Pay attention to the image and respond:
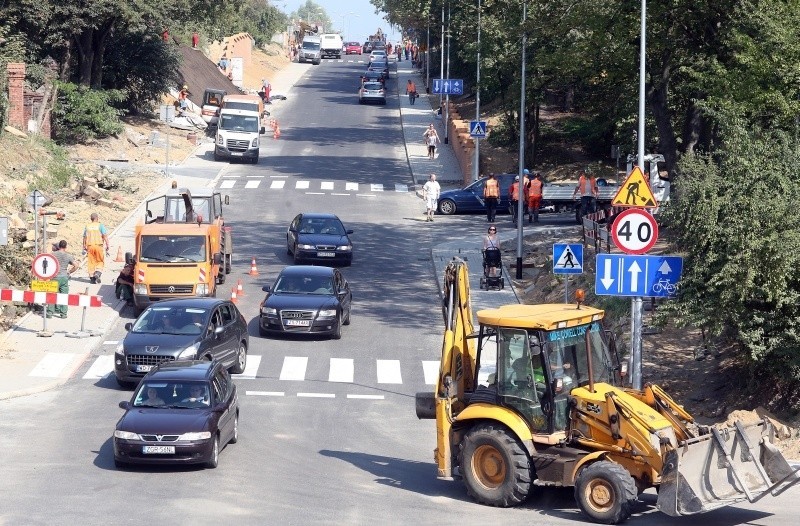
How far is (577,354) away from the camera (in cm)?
1480

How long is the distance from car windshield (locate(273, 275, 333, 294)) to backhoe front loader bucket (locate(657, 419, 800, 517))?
633 inches

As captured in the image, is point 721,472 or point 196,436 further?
point 196,436

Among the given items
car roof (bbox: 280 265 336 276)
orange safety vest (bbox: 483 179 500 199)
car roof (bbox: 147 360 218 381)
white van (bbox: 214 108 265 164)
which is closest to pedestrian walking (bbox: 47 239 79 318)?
car roof (bbox: 280 265 336 276)

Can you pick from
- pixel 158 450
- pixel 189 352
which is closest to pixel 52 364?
pixel 189 352

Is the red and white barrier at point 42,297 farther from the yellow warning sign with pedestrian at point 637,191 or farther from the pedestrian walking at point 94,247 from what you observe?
the yellow warning sign with pedestrian at point 637,191

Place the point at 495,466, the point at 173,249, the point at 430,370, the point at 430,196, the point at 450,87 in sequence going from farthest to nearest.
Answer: the point at 450,87, the point at 430,196, the point at 173,249, the point at 430,370, the point at 495,466

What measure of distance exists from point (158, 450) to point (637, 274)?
23.8 ft

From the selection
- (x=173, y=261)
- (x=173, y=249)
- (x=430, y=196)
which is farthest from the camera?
(x=430, y=196)

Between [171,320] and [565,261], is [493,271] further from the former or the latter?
[171,320]

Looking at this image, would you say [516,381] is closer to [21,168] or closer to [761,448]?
[761,448]

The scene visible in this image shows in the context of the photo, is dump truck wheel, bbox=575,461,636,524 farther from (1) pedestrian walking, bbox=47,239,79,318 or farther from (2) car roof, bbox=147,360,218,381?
(1) pedestrian walking, bbox=47,239,79,318

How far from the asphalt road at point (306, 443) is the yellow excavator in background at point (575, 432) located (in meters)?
0.56

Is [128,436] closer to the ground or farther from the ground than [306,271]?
closer to the ground

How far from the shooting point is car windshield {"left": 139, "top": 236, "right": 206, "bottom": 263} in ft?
96.2
